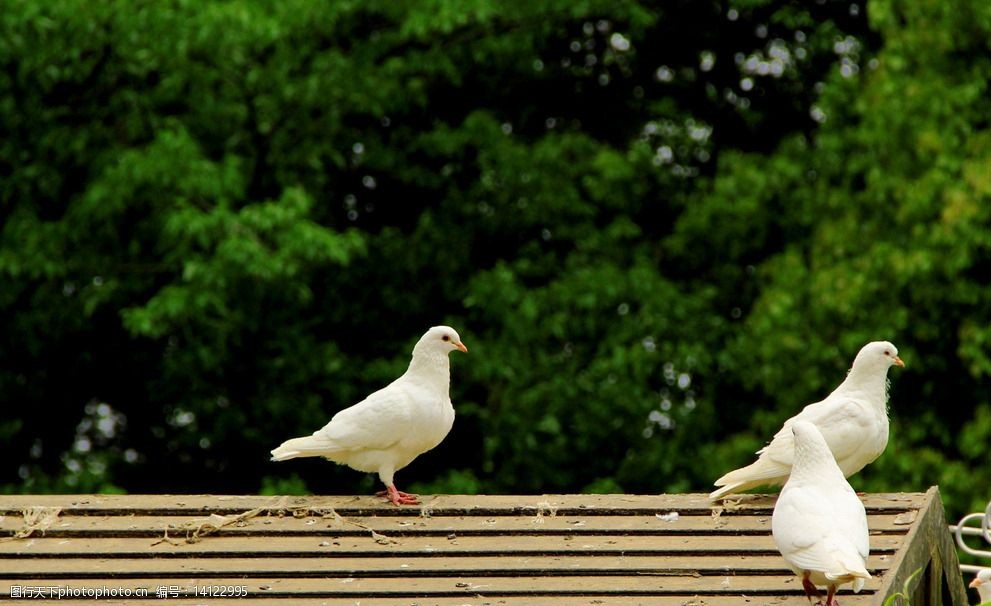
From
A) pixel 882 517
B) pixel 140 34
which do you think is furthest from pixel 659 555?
pixel 140 34

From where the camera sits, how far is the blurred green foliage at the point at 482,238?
35.9 ft

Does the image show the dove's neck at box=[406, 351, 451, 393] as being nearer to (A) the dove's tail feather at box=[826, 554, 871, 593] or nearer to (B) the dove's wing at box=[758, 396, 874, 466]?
(B) the dove's wing at box=[758, 396, 874, 466]

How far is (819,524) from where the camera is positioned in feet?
14.8

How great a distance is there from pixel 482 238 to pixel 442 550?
26.9ft

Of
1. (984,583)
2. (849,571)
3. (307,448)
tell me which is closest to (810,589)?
(849,571)

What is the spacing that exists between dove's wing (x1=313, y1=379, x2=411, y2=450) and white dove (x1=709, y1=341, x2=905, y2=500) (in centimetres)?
120

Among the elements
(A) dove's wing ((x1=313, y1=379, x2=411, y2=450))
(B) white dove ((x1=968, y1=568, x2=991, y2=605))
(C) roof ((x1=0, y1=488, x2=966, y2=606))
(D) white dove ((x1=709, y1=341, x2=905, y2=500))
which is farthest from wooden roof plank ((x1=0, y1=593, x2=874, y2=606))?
(A) dove's wing ((x1=313, y1=379, x2=411, y2=450))

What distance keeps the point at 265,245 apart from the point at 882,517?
656 cm

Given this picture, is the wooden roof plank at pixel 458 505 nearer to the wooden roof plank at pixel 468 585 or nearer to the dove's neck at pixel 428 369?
the dove's neck at pixel 428 369

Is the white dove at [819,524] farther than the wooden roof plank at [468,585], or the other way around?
the wooden roof plank at [468,585]

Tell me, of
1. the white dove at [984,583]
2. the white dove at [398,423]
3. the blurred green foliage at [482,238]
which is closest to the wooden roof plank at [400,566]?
the white dove at [984,583]

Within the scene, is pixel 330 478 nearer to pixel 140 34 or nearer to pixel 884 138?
pixel 140 34

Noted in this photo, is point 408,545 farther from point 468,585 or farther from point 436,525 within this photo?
point 468,585

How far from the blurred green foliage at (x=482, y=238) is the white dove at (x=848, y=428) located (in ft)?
14.5
